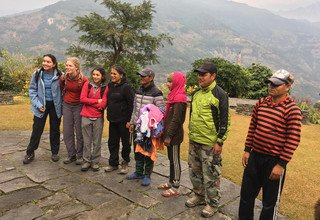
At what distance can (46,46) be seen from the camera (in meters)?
194

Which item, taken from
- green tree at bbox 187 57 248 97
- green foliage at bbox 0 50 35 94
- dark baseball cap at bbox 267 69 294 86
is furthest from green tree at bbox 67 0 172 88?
dark baseball cap at bbox 267 69 294 86

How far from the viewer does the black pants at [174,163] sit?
438cm

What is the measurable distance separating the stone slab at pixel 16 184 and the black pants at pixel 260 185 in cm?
313

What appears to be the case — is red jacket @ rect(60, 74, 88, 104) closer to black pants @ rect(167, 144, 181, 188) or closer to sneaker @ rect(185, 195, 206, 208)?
black pants @ rect(167, 144, 181, 188)

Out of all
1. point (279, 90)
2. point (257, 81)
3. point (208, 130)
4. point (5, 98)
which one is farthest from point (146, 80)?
point (257, 81)

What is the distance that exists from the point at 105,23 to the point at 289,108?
28.2m

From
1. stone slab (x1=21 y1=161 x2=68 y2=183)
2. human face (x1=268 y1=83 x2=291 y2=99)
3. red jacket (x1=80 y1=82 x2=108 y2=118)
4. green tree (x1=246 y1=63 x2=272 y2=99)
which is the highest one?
human face (x1=268 y1=83 x2=291 y2=99)

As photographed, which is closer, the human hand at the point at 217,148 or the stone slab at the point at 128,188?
the human hand at the point at 217,148

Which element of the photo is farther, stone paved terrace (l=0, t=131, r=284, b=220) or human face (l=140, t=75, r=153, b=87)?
human face (l=140, t=75, r=153, b=87)

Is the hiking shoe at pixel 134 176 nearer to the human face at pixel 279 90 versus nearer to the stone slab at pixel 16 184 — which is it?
the stone slab at pixel 16 184

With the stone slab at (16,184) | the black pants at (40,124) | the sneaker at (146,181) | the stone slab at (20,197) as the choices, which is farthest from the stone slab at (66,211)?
the black pants at (40,124)

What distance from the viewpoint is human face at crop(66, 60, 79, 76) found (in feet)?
16.2

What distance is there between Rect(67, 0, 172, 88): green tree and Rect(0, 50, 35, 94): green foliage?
7097 mm

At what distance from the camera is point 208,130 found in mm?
3818
